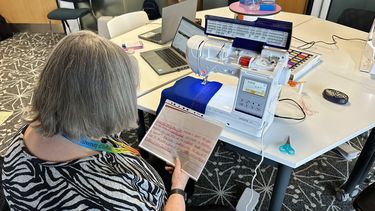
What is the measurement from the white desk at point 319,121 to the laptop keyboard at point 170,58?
28cm

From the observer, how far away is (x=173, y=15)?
1.85 meters

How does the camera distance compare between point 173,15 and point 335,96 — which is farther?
point 173,15

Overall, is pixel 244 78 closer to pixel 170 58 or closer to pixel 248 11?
pixel 170 58

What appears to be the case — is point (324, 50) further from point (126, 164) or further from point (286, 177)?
point (126, 164)

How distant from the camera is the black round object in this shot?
1282 mm

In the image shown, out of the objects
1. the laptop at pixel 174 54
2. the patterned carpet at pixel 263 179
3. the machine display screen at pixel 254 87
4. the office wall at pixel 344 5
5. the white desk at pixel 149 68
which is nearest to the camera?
the machine display screen at pixel 254 87

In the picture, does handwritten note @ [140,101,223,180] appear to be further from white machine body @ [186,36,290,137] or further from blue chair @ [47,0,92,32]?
blue chair @ [47,0,92,32]

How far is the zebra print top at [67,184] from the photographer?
0.71 meters

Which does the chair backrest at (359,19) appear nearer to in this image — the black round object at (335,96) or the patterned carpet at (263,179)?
the patterned carpet at (263,179)

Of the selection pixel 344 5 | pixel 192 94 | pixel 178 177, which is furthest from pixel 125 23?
pixel 344 5

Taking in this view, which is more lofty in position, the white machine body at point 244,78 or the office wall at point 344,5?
the white machine body at point 244,78

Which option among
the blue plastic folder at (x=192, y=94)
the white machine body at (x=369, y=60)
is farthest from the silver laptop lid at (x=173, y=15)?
the white machine body at (x=369, y=60)

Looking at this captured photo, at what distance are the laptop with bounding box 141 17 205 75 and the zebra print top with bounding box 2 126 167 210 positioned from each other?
88 cm

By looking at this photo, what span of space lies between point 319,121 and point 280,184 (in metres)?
0.31
